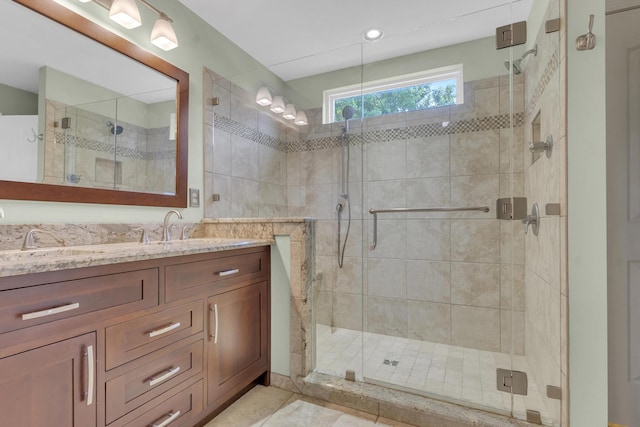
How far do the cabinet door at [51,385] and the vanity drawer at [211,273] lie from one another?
33 cm

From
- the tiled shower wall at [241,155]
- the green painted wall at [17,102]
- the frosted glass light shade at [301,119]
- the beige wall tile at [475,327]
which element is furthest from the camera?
the frosted glass light shade at [301,119]

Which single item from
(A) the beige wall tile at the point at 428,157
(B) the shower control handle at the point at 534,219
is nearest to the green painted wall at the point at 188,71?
(A) the beige wall tile at the point at 428,157

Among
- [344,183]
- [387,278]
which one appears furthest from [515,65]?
[387,278]

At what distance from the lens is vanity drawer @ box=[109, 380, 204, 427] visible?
113cm

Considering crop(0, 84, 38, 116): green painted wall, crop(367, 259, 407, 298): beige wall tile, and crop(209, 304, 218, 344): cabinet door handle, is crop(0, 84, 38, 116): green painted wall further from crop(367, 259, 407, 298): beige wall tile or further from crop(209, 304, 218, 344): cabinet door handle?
crop(367, 259, 407, 298): beige wall tile

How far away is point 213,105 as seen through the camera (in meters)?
2.26

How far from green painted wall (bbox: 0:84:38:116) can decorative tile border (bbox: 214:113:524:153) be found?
1059 mm

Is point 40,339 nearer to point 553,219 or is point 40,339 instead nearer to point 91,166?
point 91,166

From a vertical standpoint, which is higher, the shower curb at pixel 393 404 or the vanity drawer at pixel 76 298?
the vanity drawer at pixel 76 298

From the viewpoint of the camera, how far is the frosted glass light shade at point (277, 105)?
2527 mm

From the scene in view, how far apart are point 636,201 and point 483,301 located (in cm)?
97

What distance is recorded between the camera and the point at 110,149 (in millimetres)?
1656

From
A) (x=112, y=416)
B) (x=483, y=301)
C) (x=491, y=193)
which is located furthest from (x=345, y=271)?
(x=112, y=416)

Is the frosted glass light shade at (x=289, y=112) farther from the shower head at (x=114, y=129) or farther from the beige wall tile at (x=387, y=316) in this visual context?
the beige wall tile at (x=387, y=316)
